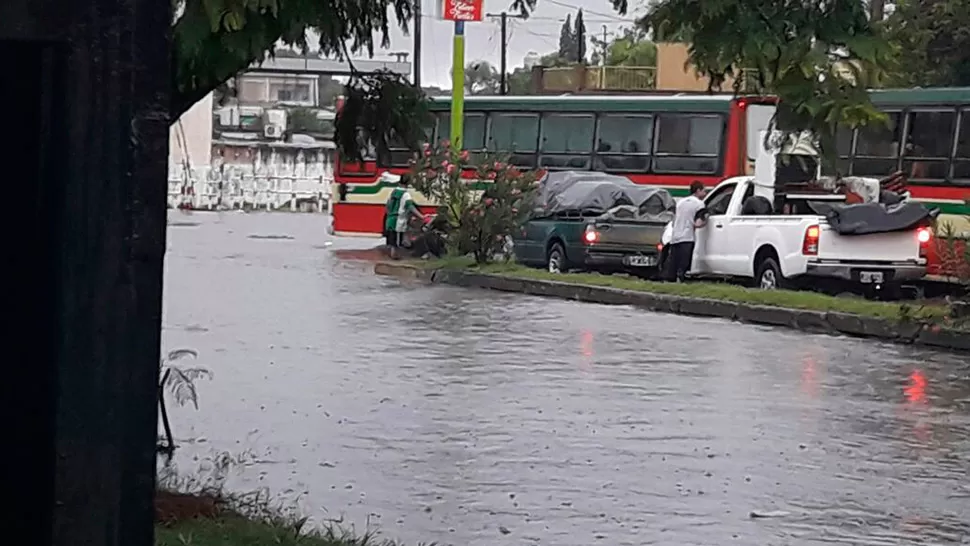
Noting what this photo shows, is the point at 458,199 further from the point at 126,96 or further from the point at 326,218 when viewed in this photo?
the point at 326,218

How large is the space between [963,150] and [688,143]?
6.50m

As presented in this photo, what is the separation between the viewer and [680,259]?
25125 millimetres

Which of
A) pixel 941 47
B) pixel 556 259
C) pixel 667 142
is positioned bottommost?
pixel 556 259

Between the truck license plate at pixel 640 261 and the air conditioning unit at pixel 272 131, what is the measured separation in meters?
50.8

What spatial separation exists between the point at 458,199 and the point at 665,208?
136 inches

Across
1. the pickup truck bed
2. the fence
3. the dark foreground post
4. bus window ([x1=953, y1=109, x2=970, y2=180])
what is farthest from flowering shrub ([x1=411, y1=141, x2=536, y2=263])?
the fence

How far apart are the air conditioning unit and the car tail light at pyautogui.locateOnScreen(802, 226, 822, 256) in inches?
2183

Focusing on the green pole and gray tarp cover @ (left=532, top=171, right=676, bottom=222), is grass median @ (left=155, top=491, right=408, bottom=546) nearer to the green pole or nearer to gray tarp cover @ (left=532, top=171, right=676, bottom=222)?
gray tarp cover @ (left=532, top=171, right=676, bottom=222)

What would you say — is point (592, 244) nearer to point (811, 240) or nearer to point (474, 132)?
point (811, 240)

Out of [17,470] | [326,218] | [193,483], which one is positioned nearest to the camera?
[17,470]

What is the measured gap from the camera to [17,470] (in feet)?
11.9

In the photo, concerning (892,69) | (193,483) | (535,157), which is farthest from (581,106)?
(892,69)

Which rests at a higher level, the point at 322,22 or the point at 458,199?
the point at 322,22

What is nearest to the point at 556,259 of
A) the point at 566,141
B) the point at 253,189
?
the point at 566,141
